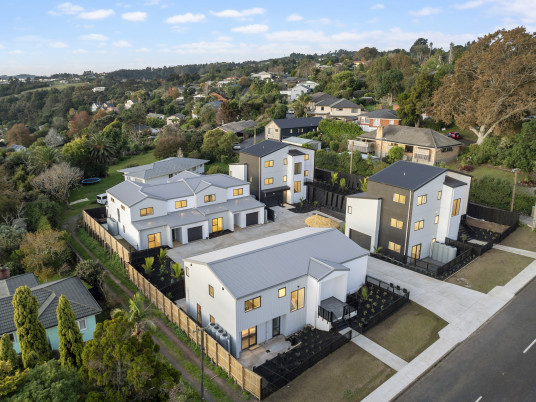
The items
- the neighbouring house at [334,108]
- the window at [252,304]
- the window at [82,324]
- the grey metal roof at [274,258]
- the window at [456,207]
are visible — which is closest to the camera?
the window at [252,304]

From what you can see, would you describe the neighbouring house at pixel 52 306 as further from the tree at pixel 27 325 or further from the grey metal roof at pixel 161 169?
the grey metal roof at pixel 161 169

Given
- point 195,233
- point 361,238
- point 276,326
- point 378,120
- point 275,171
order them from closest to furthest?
point 276,326, point 361,238, point 195,233, point 275,171, point 378,120

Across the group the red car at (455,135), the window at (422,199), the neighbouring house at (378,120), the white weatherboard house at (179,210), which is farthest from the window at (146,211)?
the red car at (455,135)

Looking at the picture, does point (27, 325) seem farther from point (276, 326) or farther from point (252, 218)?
point (252, 218)

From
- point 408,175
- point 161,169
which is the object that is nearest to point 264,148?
point 161,169

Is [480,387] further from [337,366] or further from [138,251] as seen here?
[138,251]

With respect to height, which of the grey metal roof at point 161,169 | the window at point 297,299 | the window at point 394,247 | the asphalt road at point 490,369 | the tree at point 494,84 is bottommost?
the asphalt road at point 490,369

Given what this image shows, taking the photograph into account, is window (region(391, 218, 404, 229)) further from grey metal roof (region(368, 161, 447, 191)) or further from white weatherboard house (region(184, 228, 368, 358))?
white weatherboard house (region(184, 228, 368, 358))
